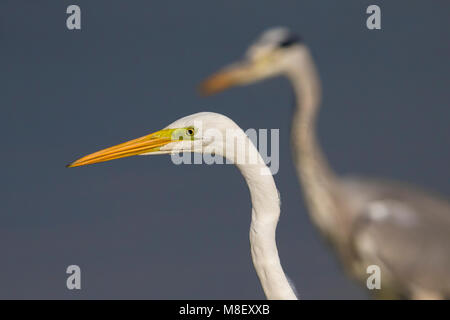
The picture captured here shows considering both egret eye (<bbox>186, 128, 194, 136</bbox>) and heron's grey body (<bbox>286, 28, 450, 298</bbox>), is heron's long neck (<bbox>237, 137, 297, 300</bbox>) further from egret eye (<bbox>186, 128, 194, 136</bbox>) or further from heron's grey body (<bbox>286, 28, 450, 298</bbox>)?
heron's grey body (<bbox>286, 28, 450, 298</bbox>)

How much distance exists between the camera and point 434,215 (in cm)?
311

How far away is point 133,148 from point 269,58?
5.90ft

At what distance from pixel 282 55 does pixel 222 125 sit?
6.35ft

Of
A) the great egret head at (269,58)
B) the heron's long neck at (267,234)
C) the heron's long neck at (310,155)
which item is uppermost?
the great egret head at (269,58)

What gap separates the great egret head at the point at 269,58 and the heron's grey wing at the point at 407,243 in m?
0.78

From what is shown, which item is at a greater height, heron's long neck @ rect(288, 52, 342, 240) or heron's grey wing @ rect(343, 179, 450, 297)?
heron's long neck @ rect(288, 52, 342, 240)

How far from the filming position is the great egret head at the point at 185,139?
4.48 ft

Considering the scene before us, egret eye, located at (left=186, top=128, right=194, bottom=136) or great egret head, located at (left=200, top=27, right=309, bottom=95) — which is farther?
great egret head, located at (left=200, top=27, right=309, bottom=95)

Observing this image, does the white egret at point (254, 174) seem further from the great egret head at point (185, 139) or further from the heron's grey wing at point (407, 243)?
the heron's grey wing at point (407, 243)

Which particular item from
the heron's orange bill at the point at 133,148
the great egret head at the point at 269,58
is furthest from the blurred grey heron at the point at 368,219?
the heron's orange bill at the point at 133,148

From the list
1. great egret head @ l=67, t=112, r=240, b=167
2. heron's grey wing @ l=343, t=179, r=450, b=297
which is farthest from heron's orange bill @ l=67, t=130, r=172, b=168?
heron's grey wing @ l=343, t=179, r=450, b=297

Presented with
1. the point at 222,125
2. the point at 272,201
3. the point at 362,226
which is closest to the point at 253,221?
the point at 272,201

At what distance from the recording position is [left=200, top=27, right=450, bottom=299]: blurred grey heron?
3.04 meters

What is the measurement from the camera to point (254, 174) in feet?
4.51
